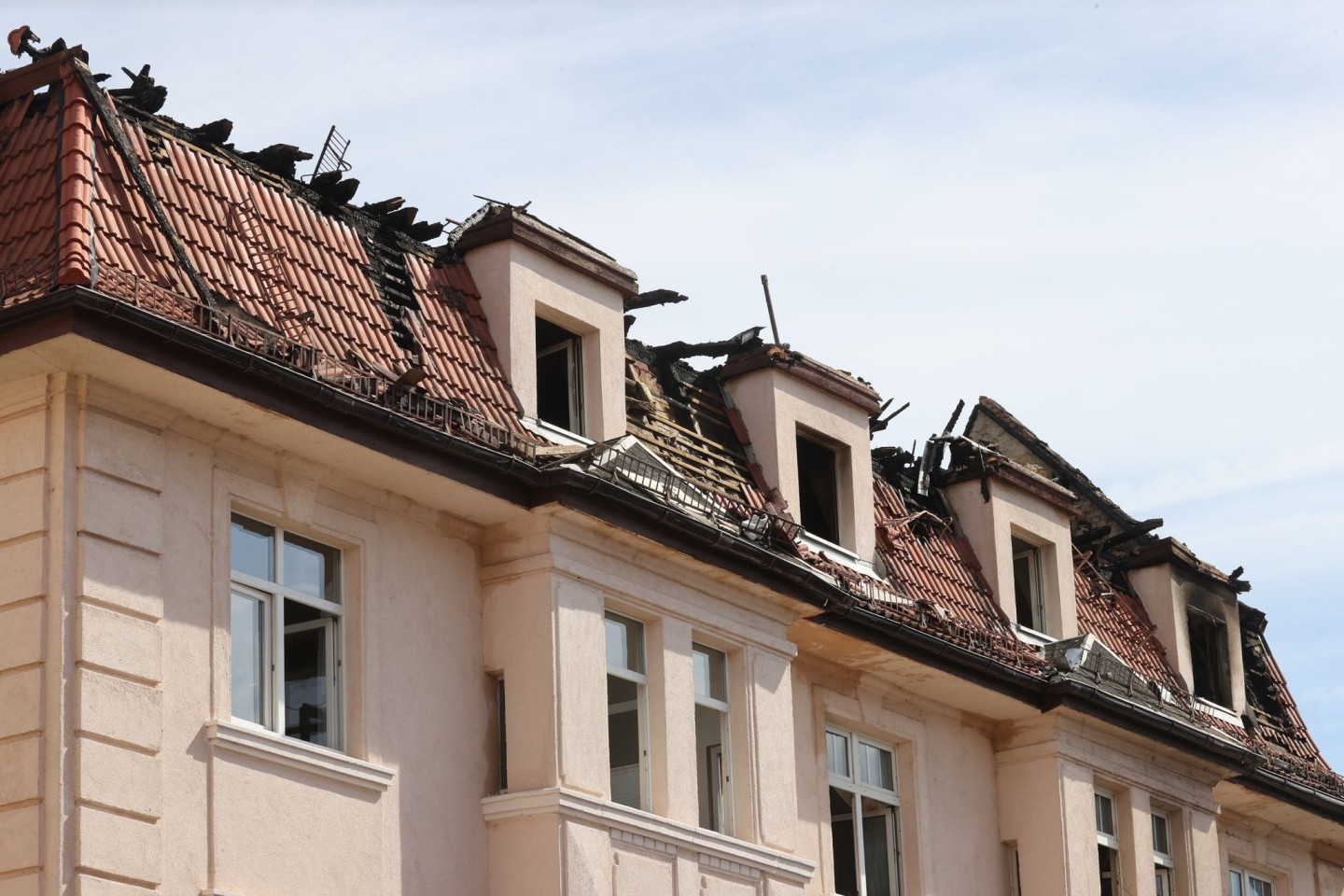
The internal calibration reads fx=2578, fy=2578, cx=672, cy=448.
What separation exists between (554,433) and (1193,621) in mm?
12806

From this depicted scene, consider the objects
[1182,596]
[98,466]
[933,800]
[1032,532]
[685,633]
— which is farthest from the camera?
[1182,596]

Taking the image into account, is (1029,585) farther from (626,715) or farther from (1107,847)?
(626,715)

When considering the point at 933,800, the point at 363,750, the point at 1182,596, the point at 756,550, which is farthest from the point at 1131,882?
the point at 363,750

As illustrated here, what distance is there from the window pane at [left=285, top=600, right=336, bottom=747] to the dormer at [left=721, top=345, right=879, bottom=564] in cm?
708

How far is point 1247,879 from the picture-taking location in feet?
105

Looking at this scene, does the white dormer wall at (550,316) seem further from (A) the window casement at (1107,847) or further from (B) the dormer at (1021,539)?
(A) the window casement at (1107,847)

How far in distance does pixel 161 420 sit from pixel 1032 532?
1369 centimetres

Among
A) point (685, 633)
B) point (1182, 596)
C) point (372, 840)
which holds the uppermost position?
point (1182, 596)

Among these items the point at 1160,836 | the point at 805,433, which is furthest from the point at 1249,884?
the point at 805,433

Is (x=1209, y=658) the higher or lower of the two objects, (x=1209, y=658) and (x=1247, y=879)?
the higher

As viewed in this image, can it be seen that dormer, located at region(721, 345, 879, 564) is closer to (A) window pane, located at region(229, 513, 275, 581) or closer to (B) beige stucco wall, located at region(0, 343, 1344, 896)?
(B) beige stucco wall, located at region(0, 343, 1344, 896)

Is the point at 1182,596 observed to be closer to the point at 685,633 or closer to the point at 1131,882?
the point at 1131,882

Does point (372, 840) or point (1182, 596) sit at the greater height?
point (1182, 596)

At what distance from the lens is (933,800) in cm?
2664
